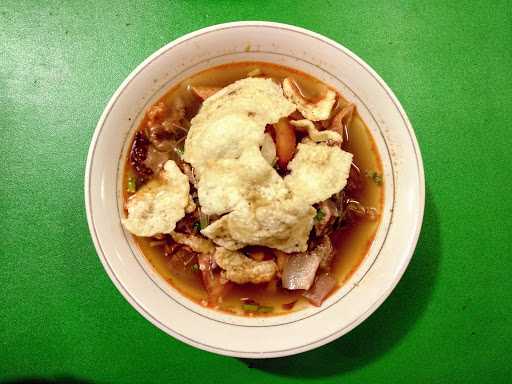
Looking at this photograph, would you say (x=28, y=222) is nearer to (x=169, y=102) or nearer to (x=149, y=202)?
(x=149, y=202)

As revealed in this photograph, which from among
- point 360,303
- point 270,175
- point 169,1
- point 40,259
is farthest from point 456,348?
point 169,1

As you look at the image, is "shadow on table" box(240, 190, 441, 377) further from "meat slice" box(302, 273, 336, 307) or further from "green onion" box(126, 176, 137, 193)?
"green onion" box(126, 176, 137, 193)

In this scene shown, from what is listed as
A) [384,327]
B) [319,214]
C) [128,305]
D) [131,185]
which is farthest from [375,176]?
[128,305]

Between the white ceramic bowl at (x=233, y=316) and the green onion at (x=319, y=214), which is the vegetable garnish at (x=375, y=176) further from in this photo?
the green onion at (x=319, y=214)

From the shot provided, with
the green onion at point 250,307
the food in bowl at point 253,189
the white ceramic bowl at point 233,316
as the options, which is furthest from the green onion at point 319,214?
the green onion at point 250,307

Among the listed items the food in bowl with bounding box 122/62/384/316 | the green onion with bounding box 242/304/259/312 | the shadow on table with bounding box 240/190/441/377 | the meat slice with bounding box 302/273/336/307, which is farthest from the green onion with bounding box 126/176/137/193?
the shadow on table with bounding box 240/190/441/377

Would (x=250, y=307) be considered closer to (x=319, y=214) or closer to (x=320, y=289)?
(x=320, y=289)
